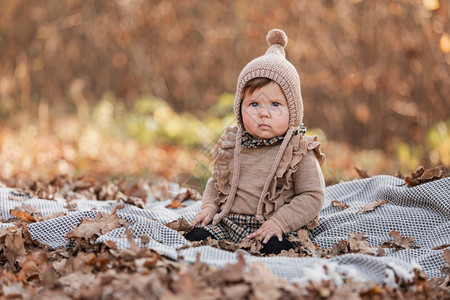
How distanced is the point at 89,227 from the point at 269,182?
40.6 inches

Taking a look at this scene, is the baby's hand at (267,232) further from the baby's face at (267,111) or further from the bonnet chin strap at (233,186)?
the baby's face at (267,111)

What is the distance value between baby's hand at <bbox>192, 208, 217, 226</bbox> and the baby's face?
0.56m

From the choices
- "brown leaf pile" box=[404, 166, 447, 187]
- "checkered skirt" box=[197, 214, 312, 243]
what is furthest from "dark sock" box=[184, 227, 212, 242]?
"brown leaf pile" box=[404, 166, 447, 187]

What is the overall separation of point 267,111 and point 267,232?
66cm

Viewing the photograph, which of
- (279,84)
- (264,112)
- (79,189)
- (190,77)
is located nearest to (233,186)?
(264,112)

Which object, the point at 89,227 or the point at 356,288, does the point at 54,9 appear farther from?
the point at 356,288

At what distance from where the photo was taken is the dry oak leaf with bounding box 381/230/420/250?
3.37m

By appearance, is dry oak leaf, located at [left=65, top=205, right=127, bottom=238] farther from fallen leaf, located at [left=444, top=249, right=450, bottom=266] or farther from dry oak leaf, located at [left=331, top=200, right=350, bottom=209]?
fallen leaf, located at [left=444, top=249, right=450, bottom=266]

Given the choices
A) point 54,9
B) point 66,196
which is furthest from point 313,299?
point 54,9

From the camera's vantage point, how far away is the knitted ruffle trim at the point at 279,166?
3.33m

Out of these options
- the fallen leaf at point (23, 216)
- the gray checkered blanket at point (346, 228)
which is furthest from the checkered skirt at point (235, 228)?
the fallen leaf at point (23, 216)

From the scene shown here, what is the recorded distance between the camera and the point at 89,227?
3307 millimetres

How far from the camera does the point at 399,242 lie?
3445 mm

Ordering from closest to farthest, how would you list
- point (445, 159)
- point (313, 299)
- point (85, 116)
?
point (313, 299) < point (445, 159) < point (85, 116)
